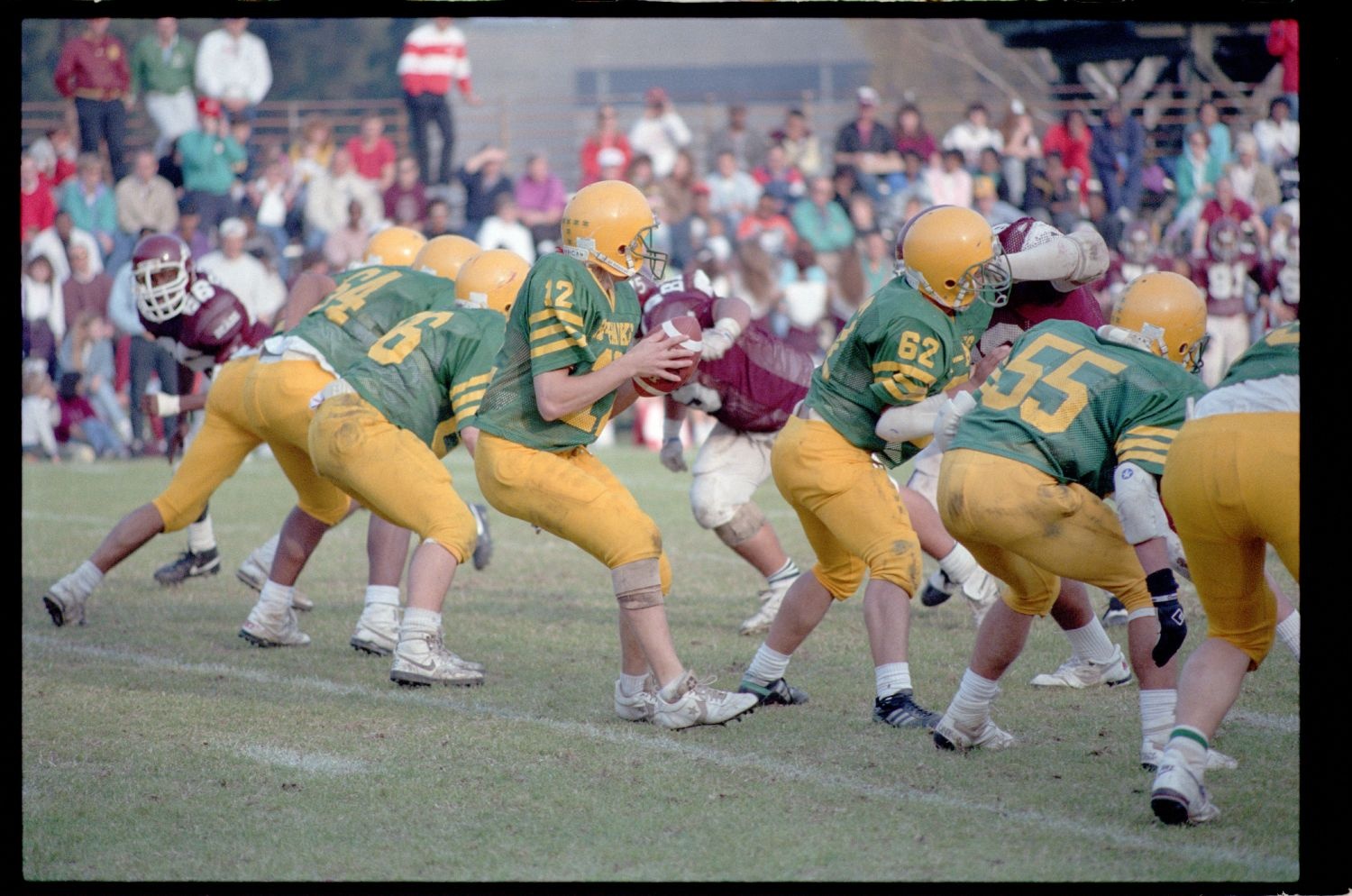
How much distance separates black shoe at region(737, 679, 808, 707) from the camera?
211 inches

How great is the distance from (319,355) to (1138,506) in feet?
11.5

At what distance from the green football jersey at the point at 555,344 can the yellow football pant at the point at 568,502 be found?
0.23ft

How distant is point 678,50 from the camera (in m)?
34.2

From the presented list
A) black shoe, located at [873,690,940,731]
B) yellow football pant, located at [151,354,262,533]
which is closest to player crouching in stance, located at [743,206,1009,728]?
black shoe, located at [873,690,940,731]

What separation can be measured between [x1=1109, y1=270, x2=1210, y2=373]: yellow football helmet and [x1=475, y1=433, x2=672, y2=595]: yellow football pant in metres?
1.61

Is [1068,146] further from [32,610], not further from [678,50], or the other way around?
[678,50]

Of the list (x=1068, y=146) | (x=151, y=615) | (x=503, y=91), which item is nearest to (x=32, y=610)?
(x=151, y=615)

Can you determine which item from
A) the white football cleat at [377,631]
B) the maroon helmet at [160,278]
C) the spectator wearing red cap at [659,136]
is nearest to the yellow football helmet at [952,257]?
the white football cleat at [377,631]

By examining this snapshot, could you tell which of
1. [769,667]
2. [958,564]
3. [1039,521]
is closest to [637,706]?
[769,667]

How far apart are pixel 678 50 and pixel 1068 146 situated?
19.4 m

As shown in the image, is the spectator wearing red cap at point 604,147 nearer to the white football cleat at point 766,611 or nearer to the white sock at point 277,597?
the white football cleat at point 766,611

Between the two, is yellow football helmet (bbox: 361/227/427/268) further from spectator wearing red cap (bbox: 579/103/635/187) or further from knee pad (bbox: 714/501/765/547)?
spectator wearing red cap (bbox: 579/103/635/187)

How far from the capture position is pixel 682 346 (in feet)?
16.0
